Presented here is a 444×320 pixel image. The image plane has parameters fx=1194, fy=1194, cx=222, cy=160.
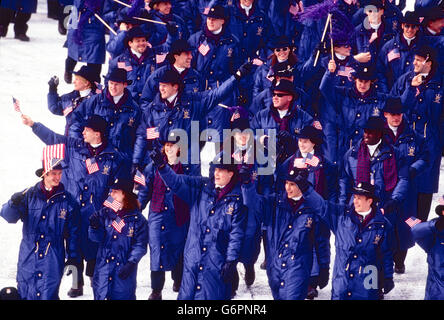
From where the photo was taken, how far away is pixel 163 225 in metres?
13.7

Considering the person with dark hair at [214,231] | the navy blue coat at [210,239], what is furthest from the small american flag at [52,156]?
the navy blue coat at [210,239]

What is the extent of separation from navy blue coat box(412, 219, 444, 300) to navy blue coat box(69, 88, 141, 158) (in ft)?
13.2

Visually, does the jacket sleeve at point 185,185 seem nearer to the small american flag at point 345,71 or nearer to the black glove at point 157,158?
the black glove at point 157,158

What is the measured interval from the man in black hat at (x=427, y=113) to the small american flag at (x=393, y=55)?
1181 mm

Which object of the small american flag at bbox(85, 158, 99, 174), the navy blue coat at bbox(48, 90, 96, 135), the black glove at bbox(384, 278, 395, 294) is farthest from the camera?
the navy blue coat at bbox(48, 90, 96, 135)

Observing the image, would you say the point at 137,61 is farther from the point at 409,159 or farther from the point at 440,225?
the point at 440,225

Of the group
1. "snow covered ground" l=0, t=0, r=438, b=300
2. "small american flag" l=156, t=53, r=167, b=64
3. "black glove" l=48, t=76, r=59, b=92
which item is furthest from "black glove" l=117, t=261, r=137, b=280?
"small american flag" l=156, t=53, r=167, b=64

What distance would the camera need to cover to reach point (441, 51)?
16578 mm

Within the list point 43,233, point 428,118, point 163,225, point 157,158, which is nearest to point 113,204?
point 157,158

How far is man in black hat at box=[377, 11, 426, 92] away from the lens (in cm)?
1645

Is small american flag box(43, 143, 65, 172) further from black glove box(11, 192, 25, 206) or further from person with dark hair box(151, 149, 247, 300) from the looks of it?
person with dark hair box(151, 149, 247, 300)
